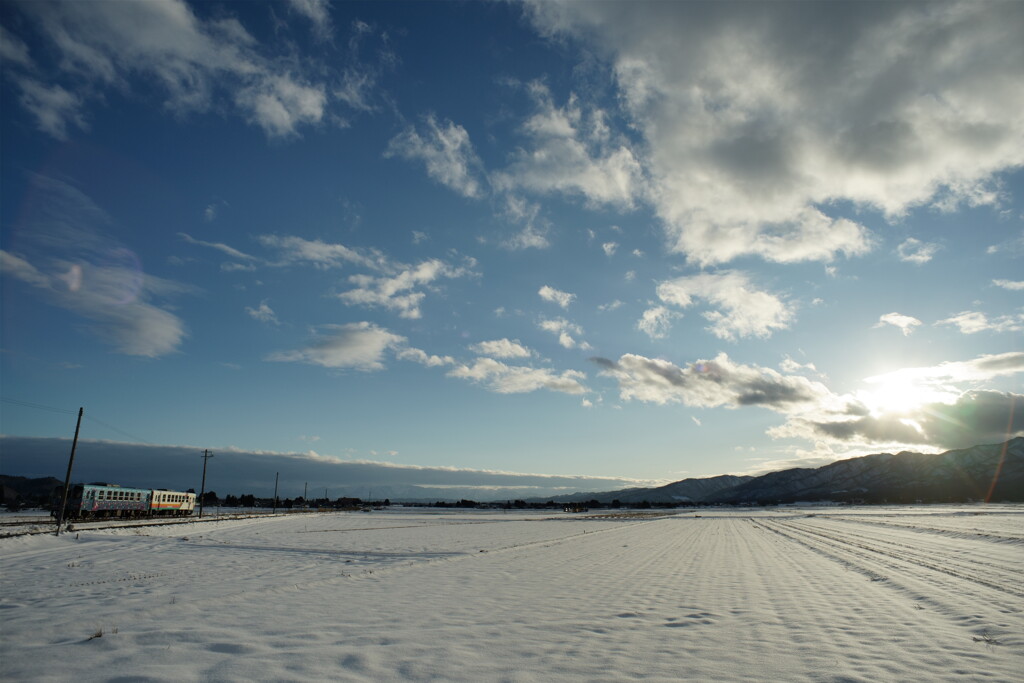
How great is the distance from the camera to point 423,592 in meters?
13.5

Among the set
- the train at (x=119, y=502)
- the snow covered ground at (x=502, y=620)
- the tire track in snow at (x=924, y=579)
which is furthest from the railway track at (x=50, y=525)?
the tire track in snow at (x=924, y=579)

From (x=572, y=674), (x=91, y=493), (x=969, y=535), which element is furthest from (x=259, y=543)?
(x=969, y=535)

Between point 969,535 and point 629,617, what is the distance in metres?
42.6

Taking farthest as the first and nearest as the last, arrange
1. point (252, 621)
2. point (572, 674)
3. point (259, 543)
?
point (259, 543) < point (252, 621) < point (572, 674)

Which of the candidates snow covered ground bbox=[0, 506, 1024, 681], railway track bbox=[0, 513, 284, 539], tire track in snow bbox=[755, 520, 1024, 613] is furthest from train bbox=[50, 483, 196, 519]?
tire track in snow bbox=[755, 520, 1024, 613]

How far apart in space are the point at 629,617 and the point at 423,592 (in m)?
5.75

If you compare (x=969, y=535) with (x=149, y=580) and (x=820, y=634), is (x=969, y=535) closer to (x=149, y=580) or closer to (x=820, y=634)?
(x=820, y=634)

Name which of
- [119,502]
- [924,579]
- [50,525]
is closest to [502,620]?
[924,579]

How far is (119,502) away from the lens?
178 ft

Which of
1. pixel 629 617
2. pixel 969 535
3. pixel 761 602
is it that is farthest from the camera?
pixel 969 535

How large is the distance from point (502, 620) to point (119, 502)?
2431 inches

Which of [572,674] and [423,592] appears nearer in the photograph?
[572,674]

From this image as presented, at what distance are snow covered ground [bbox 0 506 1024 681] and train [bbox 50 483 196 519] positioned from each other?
36.6 metres

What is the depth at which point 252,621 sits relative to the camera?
31.8 feet
